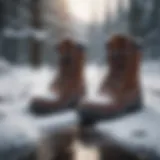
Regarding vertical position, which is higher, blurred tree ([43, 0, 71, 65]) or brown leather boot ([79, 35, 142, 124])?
blurred tree ([43, 0, 71, 65])

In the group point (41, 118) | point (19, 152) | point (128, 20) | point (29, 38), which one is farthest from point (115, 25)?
point (19, 152)

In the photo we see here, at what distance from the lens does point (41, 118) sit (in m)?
1.28

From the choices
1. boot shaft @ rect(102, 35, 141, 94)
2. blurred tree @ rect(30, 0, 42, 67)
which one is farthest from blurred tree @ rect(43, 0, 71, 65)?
boot shaft @ rect(102, 35, 141, 94)

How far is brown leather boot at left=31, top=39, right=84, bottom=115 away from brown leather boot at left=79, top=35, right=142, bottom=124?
5 cm

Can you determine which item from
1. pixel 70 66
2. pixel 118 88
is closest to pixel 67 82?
pixel 70 66

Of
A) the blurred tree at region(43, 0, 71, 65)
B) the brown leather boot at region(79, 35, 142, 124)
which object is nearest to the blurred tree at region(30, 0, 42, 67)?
the blurred tree at region(43, 0, 71, 65)

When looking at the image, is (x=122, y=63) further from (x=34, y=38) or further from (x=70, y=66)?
(x=34, y=38)

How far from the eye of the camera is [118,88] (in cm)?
123

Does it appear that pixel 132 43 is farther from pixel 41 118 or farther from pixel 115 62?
pixel 41 118

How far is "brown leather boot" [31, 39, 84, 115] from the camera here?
1262 mm

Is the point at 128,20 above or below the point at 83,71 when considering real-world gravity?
above

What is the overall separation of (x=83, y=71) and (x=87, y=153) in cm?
29

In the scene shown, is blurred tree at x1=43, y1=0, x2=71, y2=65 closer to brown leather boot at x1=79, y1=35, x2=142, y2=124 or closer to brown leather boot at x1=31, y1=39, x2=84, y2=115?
A: brown leather boot at x1=31, y1=39, x2=84, y2=115

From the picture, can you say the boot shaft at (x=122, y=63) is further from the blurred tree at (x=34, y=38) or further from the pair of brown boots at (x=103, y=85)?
the blurred tree at (x=34, y=38)
